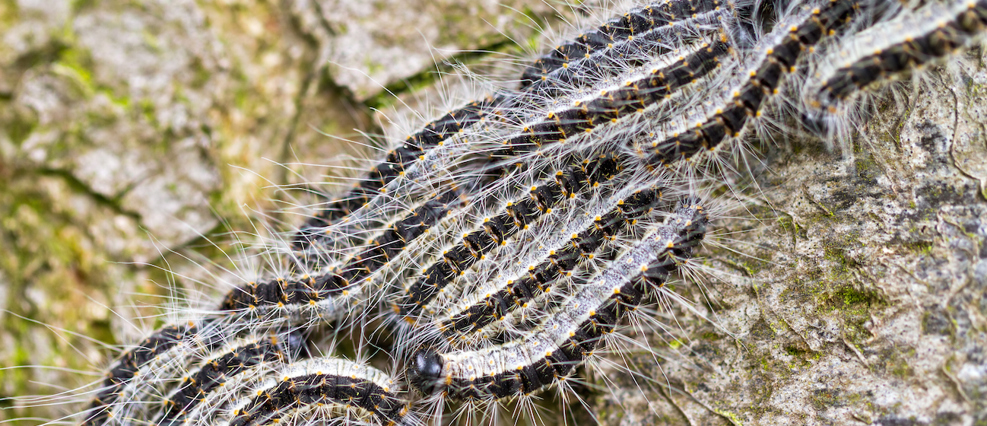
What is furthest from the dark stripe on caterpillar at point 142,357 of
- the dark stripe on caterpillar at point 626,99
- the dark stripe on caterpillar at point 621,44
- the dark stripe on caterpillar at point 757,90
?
the dark stripe on caterpillar at point 757,90

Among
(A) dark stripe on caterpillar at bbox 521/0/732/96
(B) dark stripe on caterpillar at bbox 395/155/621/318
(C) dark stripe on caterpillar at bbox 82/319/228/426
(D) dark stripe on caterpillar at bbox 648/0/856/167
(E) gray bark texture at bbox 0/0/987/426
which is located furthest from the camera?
(C) dark stripe on caterpillar at bbox 82/319/228/426

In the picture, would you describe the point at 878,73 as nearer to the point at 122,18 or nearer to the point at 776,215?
the point at 776,215

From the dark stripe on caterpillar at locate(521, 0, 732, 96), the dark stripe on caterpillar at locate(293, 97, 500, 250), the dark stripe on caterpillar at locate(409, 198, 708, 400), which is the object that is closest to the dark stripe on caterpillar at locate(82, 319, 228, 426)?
the dark stripe on caterpillar at locate(293, 97, 500, 250)

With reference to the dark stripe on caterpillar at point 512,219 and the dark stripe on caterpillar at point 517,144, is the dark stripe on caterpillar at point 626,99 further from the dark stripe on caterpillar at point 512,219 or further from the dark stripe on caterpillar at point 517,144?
the dark stripe on caterpillar at point 512,219

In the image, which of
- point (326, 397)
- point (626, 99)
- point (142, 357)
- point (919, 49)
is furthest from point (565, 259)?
point (142, 357)

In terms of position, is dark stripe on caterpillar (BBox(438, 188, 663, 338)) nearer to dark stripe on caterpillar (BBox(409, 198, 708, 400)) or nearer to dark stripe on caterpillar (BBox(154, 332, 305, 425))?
dark stripe on caterpillar (BBox(409, 198, 708, 400))

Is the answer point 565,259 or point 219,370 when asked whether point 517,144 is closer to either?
point 565,259
